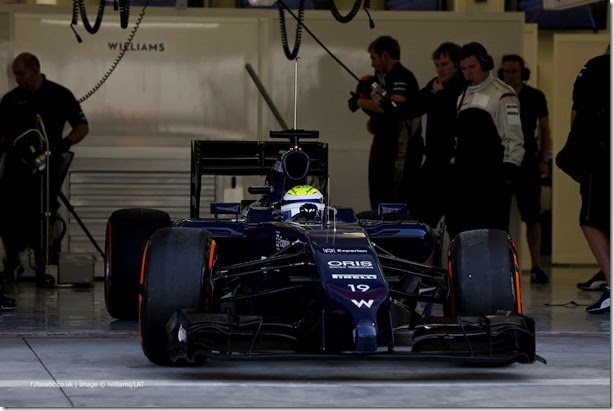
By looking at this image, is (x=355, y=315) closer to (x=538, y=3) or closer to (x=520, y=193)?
(x=520, y=193)

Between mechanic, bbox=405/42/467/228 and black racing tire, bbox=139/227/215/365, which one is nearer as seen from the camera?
black racing tire, bbox=139/227/215/365

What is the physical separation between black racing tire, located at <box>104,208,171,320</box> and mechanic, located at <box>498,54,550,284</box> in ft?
15.2

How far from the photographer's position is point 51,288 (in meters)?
12.4

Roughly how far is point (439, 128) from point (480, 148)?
3.52 feet

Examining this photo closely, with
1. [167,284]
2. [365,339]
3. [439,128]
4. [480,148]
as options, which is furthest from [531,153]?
[365,339]

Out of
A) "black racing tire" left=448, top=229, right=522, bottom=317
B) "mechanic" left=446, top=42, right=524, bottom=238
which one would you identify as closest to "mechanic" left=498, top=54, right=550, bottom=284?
"mechanic" left=446, top=42, right=524, bottom=238

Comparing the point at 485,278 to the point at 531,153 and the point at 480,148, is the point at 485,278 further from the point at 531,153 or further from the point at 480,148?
the point at 531,153

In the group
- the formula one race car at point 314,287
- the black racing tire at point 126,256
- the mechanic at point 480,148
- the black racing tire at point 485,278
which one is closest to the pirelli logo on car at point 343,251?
the formula one race car at point 314,287

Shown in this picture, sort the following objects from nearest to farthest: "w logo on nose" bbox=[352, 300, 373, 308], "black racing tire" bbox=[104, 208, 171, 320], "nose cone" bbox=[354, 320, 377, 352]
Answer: "nose cone" bbox=[354, 320, 377, 352] < "w logo on nose" bbox=[352, 300, 373, 308] < "black racing tire" bbox=[104, 208, 171, 320]

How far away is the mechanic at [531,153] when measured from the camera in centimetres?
1341

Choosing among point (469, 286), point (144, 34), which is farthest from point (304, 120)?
point (469, 286)

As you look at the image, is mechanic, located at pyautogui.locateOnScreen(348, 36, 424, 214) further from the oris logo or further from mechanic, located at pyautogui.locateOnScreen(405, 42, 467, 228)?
the oris logo

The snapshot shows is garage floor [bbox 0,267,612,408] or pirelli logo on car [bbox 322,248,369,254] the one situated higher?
pirelli logo on car [bbox 322,248,369,254]

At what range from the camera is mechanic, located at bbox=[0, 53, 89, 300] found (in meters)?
12.9
